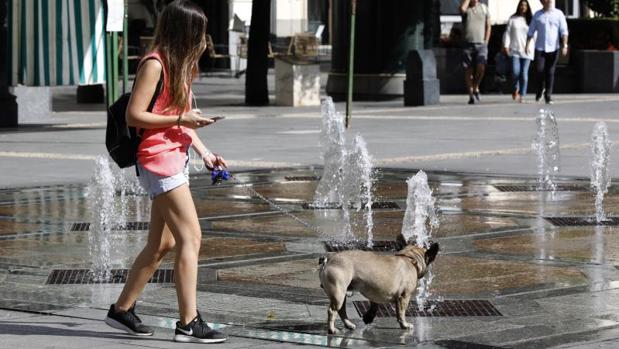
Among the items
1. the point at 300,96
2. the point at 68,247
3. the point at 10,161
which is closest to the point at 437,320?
the point at 68,247

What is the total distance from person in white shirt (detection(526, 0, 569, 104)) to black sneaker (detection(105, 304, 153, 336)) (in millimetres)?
20481

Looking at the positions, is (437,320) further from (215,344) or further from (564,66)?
(564,66)

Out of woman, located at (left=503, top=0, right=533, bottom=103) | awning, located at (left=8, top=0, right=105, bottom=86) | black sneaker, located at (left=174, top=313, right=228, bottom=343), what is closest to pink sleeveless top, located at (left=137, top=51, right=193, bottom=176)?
black sneaker, located at (left=174, top=313, right=228, bottom=343)

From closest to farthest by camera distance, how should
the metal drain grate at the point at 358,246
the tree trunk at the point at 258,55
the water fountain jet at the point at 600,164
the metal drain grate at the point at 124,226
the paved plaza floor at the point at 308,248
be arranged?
the paved plaza floor at the point at 308,248 → the metal drain grate at the point at 358,246 → the metal drain grate at the point at 124,226 → the water fountain jet at the point at 600,164 → the tree trunk at the point at 258,55

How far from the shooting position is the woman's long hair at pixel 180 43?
6.84 metres

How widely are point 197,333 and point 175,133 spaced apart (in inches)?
37.4

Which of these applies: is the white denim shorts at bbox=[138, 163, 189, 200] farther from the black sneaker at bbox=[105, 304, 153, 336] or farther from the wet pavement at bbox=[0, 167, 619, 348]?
the wet pavement at bbox=[0, 167, 619, 348]

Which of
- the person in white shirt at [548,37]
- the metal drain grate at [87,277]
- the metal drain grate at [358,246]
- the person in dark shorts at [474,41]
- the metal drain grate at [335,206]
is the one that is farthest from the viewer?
the person in dark shorts at [474,41]

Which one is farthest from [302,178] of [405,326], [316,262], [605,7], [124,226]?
[605,7]

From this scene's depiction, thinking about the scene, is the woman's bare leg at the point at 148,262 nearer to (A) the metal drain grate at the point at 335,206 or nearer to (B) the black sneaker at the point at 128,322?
(B) the black sneaker at the point at 128,322

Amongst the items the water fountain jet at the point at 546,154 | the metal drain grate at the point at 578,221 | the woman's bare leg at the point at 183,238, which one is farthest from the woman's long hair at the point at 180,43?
the water fountain jet at the point at 546,154

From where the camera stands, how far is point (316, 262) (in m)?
9.31

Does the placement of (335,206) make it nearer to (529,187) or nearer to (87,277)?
(529,187)

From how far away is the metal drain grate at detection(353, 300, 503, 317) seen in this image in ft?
25.0
